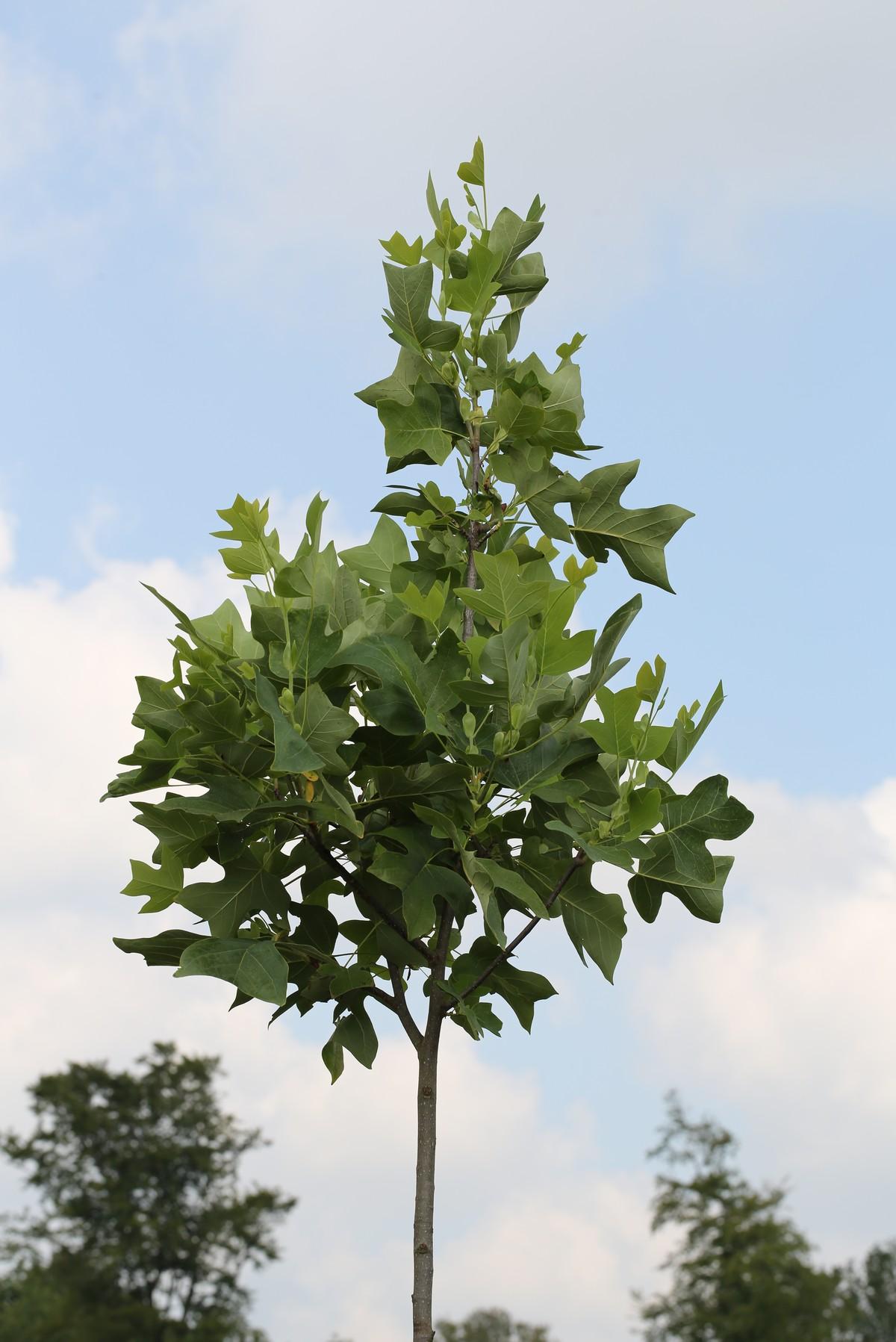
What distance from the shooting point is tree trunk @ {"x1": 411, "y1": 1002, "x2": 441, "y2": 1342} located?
3.46 metres

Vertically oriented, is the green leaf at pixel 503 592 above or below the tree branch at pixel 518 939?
above

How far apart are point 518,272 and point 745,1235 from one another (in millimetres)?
40970

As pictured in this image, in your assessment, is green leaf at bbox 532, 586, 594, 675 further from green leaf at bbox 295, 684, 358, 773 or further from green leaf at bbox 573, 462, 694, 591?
green leaf at bbox 573, 462, 694, 591

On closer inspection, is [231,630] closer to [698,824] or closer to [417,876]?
[417,876]

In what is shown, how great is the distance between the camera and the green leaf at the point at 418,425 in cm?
371

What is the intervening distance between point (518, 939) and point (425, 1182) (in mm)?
721

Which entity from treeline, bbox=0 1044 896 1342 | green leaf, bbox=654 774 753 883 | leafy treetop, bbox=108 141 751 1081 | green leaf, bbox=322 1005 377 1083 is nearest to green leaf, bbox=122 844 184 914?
leafy treetop, bbox=108 141 751 1081

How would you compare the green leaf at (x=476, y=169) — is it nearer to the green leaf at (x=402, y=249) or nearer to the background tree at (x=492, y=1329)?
the green leaf at (x=402, y=249)

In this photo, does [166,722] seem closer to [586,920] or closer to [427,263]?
[586,920]

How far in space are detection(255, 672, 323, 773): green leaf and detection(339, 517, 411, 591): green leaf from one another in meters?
0.92

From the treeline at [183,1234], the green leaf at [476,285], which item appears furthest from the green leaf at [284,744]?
the treeline at [183,1234]

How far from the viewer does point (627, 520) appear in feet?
12.5

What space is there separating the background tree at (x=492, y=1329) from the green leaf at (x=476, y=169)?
5034cm

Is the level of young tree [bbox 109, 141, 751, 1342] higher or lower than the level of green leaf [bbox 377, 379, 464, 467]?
lower
